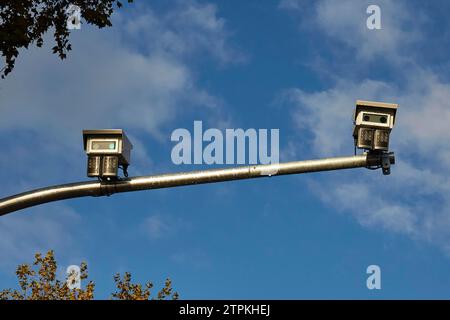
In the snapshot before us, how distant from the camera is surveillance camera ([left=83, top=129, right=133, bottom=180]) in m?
10.4

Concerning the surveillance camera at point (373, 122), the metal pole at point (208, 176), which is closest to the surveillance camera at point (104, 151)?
A: the metal pole at point (208, 176)

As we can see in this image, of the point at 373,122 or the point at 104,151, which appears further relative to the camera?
the point at 104,151

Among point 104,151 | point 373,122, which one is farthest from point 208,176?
point 373,122

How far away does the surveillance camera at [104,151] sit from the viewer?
1041cm

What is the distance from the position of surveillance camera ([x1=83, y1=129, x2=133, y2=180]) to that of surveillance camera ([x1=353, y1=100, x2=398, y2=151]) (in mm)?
3289

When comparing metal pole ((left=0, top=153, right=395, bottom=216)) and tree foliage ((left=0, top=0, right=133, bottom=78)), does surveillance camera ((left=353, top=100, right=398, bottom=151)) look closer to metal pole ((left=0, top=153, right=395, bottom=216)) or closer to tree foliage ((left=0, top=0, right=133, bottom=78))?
metal pole ((left=0, top=153, right=395, bottom=216))

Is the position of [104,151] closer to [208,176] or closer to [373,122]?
[208,176]

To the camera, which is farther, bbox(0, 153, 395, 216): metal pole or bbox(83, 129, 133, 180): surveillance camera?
bbox(83, 129, 133, 180): surveillance camera

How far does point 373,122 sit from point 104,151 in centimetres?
375

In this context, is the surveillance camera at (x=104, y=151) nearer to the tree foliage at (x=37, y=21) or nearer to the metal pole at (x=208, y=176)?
the metal pole at (x=208, y=176)

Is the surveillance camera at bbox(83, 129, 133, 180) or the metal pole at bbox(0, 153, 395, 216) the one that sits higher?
the surveillance camera at bbox(83, 129, 133, 180)

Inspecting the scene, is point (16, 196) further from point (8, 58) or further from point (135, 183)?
point (8, 58)

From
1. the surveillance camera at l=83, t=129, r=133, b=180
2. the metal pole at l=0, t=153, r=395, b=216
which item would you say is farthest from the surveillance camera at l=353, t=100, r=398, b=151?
the surveillance camera at l=83, t=129, r=133, b=180

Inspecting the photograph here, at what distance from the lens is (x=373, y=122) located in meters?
10.1
